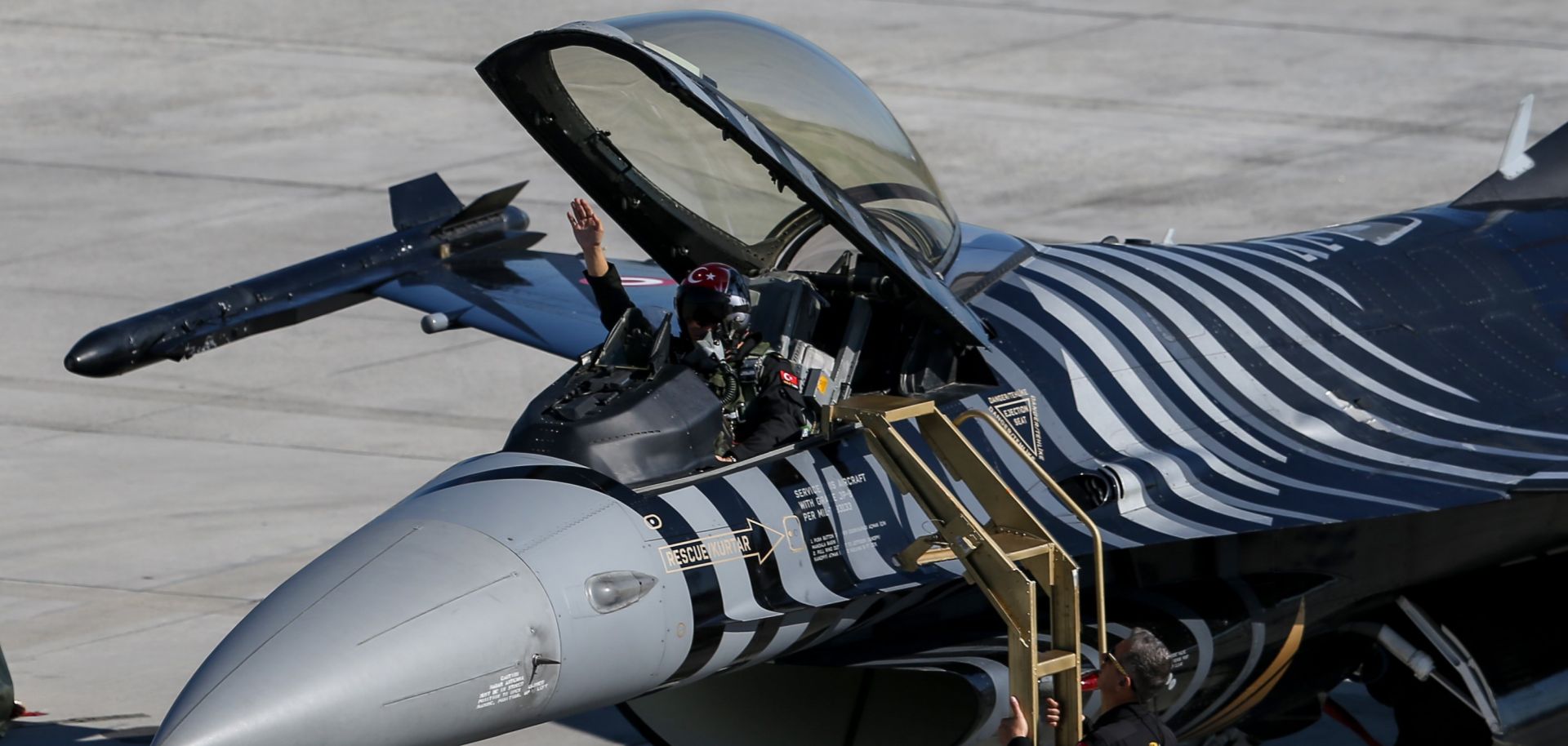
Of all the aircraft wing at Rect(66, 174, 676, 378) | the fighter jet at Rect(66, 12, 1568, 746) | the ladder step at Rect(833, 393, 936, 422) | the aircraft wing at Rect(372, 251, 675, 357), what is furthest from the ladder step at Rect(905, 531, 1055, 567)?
the aircraft wing at Rect(372, 251, 675, 357)

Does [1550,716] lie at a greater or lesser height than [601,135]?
lesser

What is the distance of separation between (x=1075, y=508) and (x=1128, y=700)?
975 mm

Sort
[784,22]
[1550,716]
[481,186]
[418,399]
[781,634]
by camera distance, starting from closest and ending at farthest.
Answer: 1. [781,634]
2. [1550,716]
3. [418,399]
4. [481,186]
5. [784,22]

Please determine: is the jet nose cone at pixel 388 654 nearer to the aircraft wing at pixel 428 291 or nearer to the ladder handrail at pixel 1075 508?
the ladder handrail at pixel 1075 508

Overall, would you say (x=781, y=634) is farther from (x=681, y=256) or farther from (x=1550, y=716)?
(x=1550, y=716)

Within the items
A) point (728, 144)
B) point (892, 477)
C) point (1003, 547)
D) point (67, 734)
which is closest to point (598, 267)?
point (728, 144)

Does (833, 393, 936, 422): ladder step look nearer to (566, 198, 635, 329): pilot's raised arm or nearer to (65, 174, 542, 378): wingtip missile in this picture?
(566, 198, 635, 329): pilot's raised arm

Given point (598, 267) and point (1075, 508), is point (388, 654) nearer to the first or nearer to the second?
point (1075, 508)

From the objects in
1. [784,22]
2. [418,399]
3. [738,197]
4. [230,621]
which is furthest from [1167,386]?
[784,22]

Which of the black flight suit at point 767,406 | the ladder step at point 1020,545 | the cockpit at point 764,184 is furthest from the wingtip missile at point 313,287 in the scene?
the ladder step at point 1020,545

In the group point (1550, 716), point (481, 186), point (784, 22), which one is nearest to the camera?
point (1550, 716)

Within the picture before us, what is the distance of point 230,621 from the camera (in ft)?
38.7

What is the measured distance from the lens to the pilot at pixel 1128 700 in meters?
7.25

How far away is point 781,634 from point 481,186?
14209 mm
